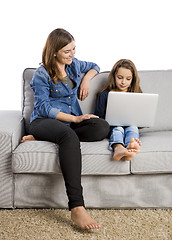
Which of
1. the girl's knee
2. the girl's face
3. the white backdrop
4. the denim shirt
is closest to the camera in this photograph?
the girl's knee

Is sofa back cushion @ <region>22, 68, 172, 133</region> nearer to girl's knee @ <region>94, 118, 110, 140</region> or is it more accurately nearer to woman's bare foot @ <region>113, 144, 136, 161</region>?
girl's knee @ <region>94, 118, 110, 140</region>

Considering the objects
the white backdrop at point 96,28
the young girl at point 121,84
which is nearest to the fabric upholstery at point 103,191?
the young girl at point 121,84

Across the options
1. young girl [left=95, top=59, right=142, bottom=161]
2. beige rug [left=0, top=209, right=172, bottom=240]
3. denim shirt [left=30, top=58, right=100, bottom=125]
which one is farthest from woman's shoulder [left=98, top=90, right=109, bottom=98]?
beige rug [left=0, top=209, right=172, bottom=240]

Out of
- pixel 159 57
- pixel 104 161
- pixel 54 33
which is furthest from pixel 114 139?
pixel 159 57

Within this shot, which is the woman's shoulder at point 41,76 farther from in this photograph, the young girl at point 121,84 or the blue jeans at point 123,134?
the blue jeans at point 123,134

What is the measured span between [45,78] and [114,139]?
59 centimetres

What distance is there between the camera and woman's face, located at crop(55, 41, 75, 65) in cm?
224

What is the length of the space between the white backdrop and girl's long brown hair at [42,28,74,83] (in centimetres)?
92

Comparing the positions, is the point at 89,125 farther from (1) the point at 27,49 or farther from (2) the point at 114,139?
(1) the point at 27,49

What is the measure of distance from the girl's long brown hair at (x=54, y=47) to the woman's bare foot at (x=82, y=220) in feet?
2.88

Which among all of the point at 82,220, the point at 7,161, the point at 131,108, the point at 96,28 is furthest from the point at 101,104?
the point at 96,28

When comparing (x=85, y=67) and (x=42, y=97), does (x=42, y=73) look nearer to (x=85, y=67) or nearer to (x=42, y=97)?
(x=42, y=97)

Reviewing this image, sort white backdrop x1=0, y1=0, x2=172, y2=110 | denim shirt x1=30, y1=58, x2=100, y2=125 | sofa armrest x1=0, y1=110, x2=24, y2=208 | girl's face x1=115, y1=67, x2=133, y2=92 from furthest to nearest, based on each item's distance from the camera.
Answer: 1. white backdrop x1=0, y1=0, x2=172, y2=110
2. girl's face x1=115, y1=67, x2=133, y2=92
3. denim shirt x1=30, y1=58, x2=100, y2=125
4. sofa armrest x1=0, y1=110, x2=24, y2=208

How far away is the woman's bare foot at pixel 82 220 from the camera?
1.75 meters
